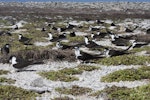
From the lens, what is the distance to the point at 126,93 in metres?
17.9

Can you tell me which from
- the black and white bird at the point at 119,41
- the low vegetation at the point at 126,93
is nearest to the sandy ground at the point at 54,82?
the low vegetation at the point at 126,93

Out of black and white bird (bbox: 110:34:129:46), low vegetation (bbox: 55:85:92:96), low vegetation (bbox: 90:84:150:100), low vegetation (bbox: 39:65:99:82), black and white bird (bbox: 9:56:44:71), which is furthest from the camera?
black and white bird (bbox: 110:34:129:46)

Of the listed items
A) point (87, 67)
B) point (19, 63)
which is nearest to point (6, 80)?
point (19, 63)

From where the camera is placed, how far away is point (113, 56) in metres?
26.7

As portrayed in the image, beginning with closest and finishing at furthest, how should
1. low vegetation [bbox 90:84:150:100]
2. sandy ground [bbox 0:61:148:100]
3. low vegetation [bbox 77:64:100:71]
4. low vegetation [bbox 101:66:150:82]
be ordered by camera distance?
1. low vegetation [bbox 90:84:150:100]
2. sandy ground [bbox 0:61:148:100]
3. low vegetation [bbox 101:66:150:82]
4. low vegetation [bbox 77:64:100:71]

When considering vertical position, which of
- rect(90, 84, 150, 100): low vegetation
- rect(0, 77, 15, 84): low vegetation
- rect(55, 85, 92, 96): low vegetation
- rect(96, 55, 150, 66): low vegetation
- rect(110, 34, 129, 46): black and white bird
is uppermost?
rect(90, 84, 150, 100): low vegetation

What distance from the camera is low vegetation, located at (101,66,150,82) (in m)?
20.6

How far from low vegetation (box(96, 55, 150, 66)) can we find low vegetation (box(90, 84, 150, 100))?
18.8 feet

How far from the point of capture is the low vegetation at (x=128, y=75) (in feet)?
67.5

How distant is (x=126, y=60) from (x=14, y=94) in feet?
26.1

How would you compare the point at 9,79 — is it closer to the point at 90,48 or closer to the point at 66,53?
the point at 66,53

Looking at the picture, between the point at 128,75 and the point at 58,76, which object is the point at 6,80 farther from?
the point at 128,75

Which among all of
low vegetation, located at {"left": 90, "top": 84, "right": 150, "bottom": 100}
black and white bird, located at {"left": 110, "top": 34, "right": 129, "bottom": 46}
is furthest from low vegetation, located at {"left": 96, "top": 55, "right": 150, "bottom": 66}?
black and white bird, located at {"left": 110, "top": 34, "right": 129, "bottom": 46}

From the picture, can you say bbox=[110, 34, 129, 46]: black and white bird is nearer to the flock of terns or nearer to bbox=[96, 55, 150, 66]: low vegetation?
the flock of terns
